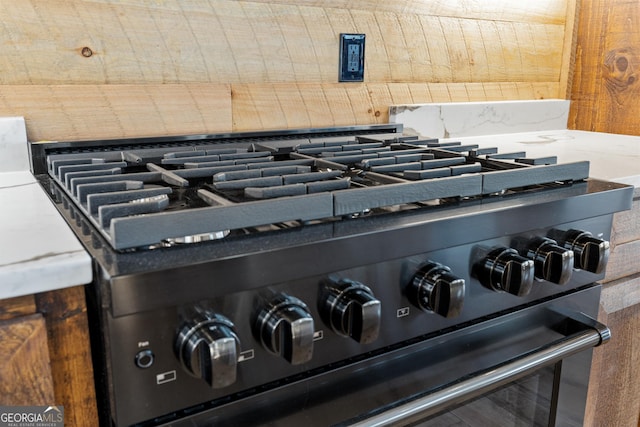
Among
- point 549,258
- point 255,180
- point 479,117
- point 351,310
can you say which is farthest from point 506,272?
point 479,117

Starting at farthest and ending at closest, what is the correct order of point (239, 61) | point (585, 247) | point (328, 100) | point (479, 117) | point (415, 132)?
point (479, 117)
point (415, 132)
point (328, 100)
point (239, 61)
point (585, 247)

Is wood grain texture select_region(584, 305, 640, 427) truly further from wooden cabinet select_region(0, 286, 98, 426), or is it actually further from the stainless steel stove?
wooden cabinet select_region(0, 286, 98, 426)

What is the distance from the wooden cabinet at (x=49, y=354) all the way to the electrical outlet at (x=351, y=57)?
102cm

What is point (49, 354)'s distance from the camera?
61 cm

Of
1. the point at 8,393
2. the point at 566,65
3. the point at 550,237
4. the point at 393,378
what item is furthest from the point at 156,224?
the point at 566,65

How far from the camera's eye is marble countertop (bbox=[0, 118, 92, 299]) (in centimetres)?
56

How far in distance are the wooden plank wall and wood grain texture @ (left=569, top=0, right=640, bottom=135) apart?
0.57 feet

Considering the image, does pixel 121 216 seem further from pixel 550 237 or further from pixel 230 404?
pixel 550 237

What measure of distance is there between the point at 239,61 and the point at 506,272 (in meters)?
0.81

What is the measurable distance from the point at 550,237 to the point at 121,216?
0.67 meters

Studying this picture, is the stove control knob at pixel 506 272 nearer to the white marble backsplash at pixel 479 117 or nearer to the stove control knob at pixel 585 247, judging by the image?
the stove control knob at pixel 585 247

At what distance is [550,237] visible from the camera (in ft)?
3.03

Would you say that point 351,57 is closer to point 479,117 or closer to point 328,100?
point 328,100

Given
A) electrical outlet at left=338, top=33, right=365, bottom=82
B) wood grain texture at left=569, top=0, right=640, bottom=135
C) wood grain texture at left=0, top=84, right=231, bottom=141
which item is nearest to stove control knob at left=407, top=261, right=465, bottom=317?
wood grain texture at left=0, top=84, right=231, bottom=141
